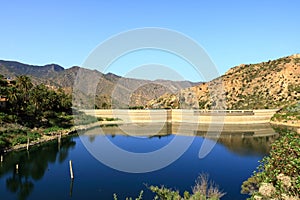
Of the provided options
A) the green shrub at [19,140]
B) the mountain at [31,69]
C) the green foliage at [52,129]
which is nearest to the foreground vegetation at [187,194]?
the green shrub at [19,140]

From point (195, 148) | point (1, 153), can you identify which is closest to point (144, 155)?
point (195, 148)

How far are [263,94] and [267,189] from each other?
81516mm

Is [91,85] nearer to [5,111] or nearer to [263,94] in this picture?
[5,111]

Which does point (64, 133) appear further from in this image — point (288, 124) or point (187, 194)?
point (288, 124)

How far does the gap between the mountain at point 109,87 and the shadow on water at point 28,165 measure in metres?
10.5

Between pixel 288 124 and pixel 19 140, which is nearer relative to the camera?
pixel 19 140

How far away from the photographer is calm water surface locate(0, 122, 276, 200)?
24.1 m

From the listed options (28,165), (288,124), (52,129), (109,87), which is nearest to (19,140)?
(28,165)

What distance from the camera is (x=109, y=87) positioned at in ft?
326

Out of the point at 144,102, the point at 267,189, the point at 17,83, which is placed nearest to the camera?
the point at 267,189

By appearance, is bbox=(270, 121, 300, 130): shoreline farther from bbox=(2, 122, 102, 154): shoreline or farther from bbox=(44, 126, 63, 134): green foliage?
bbox=(44, 126, 63, 134): green foliage

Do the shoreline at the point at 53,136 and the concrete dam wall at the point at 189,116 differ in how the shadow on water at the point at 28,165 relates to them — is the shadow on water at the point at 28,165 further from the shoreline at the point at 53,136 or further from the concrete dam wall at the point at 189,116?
the concrete dam wall at the point at 189,116

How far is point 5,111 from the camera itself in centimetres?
4944

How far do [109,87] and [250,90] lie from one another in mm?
43692
